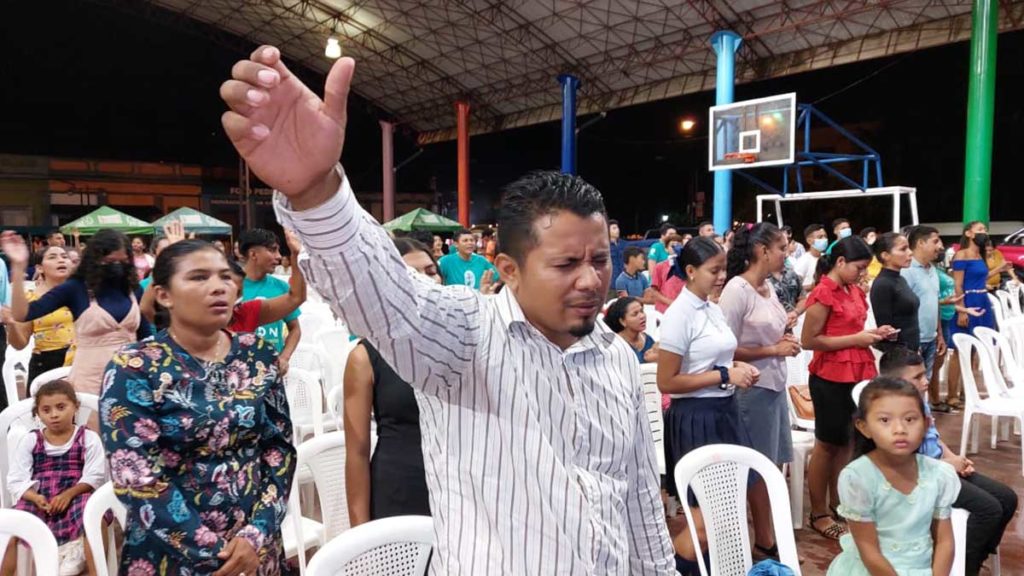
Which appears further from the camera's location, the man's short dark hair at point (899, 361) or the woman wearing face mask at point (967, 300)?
the woman wearing face mask at point (967, 300)

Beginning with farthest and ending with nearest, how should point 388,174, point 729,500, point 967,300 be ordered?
point 388,174 < point 967,300 < point 729,500

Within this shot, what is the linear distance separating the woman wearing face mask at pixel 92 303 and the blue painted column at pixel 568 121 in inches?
523

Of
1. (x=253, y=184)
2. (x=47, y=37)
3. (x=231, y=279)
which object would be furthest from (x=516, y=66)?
(x=231, y=279)

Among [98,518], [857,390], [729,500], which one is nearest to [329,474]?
[98,518]

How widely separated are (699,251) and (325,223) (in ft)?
7.48

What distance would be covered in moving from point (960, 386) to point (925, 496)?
4894mm

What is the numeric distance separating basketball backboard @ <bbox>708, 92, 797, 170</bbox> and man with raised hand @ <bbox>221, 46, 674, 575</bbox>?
10.9m

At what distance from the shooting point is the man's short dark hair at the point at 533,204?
3.04 feet

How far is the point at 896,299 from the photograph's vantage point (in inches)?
144

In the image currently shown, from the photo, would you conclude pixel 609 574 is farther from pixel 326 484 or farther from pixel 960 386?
pixel 960 386

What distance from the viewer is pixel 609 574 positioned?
38.0 inches

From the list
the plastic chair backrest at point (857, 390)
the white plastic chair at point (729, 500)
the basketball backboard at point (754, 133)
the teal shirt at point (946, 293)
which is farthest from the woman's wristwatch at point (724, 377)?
the basketball backboard at point (754, 133)

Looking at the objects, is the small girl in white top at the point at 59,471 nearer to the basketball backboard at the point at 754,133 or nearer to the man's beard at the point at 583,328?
the man's beard at the point at 583,328

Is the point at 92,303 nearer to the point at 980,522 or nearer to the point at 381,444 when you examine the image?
the point at 381,444
